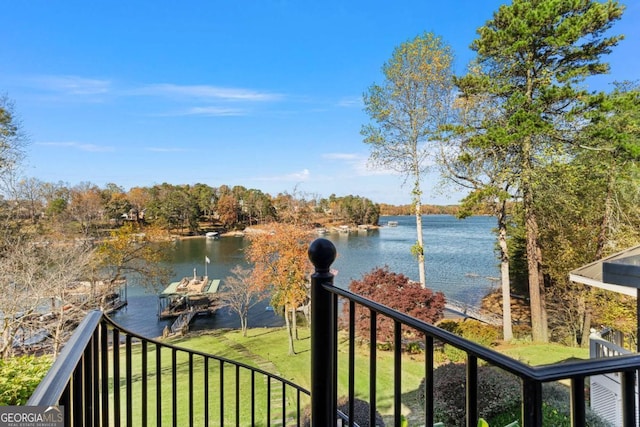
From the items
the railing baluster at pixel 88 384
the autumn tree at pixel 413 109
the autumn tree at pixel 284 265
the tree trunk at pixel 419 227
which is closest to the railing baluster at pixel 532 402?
the railing baluster at pixel 88 384

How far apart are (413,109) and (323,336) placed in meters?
8.81

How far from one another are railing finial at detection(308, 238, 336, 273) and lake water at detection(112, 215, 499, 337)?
342 inches

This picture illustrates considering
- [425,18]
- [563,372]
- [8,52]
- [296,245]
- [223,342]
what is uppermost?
[425,18]

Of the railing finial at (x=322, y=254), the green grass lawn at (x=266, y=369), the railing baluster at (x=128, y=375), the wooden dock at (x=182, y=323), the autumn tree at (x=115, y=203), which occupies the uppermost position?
the autumn tree at (x=115, y=203)

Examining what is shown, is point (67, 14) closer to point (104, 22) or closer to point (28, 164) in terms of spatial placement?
point (104, 22)

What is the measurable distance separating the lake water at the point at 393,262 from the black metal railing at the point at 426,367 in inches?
340

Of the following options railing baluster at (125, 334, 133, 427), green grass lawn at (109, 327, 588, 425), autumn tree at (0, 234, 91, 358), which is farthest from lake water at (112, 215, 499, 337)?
railing baluster at (125, 334, 133, 427)

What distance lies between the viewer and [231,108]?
1484 cm

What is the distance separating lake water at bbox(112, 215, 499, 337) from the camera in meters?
10.8

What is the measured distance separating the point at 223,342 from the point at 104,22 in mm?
8889

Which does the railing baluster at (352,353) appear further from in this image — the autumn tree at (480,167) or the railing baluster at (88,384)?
the autumn tree at (480,167)

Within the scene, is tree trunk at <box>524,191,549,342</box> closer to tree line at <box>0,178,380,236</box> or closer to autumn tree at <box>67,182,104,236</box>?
tree line at <box>0,178,380,236</box>

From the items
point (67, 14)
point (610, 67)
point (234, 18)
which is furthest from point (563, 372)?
point (67, 14)

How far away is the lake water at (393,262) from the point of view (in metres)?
10.8
